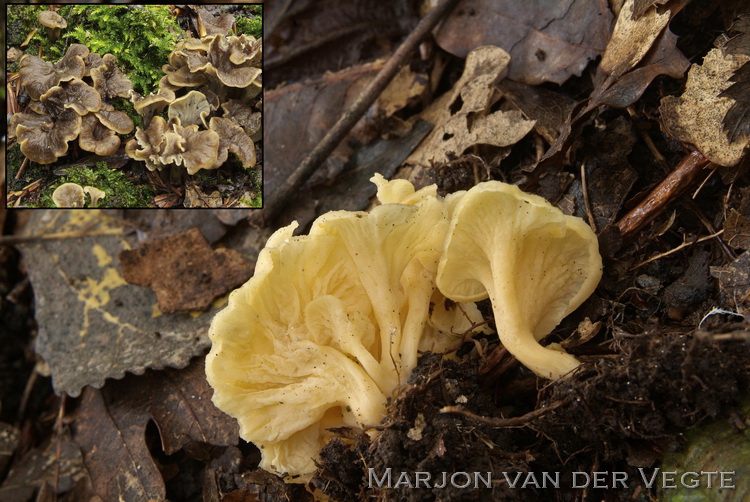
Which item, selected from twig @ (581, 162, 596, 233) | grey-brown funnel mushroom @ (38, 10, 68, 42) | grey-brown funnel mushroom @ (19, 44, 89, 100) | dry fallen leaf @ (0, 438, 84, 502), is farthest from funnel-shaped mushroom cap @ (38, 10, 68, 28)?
twig @ (581, 162, 596, 233)

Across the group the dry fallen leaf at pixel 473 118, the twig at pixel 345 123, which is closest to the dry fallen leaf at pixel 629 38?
the dry fallen leaf at pixel 473 118

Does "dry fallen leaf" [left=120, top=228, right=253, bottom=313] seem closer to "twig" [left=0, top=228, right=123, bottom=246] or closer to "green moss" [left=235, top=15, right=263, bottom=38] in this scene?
"twig" [left=0, top=228, right=123, bottom=246]

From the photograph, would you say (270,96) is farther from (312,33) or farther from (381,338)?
(381,338)

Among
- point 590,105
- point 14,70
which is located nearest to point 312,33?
point 14,70

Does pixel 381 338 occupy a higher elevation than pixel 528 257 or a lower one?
A: lower

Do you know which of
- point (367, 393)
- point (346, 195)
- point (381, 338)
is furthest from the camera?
point (346, 195)

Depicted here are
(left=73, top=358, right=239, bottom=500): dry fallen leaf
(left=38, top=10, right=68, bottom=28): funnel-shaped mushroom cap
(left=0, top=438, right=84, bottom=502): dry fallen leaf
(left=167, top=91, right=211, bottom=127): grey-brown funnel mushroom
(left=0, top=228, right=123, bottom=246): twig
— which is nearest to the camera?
(left=73, top=358, right=239, bottom=500): dry fallen leaf

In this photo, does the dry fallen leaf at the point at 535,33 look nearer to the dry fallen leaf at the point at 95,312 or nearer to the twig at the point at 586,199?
the twig at the point at 586,199
